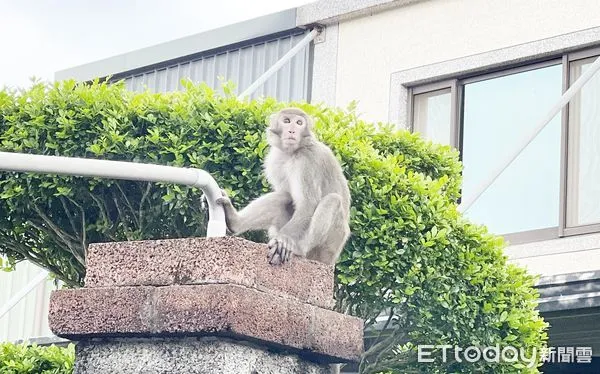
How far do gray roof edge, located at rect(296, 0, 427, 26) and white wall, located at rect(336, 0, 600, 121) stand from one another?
9 centimetres

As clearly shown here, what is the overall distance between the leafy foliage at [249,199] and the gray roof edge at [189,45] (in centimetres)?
493

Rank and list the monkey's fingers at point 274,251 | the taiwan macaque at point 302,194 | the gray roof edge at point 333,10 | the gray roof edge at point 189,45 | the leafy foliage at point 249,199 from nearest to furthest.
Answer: the monkey's fingers at point 274,251 < the taiwan macaque at point 302,194 < the leafy foliage at point 249,199 < the gray roof edge at point 333,10 < the gray roof edge at point 189,45

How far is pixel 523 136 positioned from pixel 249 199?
355cm

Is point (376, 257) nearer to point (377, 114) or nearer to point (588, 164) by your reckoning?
point (588, 164)

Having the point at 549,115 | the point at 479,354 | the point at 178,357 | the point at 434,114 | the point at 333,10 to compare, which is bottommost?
the point at 178,357

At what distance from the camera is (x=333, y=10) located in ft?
41.8

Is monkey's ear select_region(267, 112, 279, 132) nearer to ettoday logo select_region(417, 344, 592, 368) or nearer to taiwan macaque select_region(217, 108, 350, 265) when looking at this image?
taiwan macaque select_region(217, 108, 350, 265)

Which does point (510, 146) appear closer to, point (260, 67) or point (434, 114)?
point (434, 114)

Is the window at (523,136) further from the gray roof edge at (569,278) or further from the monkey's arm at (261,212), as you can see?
the monkey's arm at (261,212)

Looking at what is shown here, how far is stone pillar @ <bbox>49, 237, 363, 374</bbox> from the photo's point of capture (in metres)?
4.45

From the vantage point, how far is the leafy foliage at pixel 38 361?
8.87 meters

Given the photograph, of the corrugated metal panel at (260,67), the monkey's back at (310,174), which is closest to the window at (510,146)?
the corrugated metal panel at (260,67)

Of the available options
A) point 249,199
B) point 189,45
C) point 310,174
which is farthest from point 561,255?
point 189,45

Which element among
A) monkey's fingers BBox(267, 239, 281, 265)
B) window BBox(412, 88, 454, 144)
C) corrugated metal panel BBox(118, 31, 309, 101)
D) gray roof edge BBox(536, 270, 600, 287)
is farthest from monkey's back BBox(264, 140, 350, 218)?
corrugated metal panel BBox(118, 31, 309, 101)
